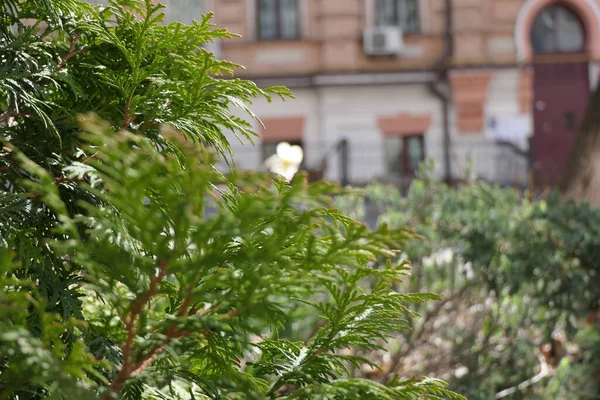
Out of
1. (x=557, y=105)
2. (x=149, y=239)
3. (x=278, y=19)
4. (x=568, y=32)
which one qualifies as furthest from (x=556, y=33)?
(x=149, y=239)

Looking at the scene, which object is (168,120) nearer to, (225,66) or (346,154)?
(225,66)

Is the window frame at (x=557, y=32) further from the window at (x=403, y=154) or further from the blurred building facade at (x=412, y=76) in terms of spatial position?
the window at (x=403, y=154)

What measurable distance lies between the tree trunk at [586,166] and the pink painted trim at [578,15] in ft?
33.6

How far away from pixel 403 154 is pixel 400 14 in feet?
8.65

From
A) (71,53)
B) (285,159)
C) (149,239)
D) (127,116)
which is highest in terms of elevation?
(71,53)

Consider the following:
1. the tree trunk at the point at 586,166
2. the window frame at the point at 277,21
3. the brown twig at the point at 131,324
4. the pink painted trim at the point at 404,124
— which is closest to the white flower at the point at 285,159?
the tree trunk at the point at 586,166

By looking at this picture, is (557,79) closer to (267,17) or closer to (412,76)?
(412,76)

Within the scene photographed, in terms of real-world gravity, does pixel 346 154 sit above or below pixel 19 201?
below

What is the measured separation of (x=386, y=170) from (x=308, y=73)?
7.47ft

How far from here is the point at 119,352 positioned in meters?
1.41

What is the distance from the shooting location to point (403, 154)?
15422 millimetres

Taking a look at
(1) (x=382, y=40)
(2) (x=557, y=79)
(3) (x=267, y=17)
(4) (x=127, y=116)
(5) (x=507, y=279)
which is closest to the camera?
(4) (x=127, y=116)

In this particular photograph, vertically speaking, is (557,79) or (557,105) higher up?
(557,79)

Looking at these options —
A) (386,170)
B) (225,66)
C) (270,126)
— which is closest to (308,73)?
(270,126)
